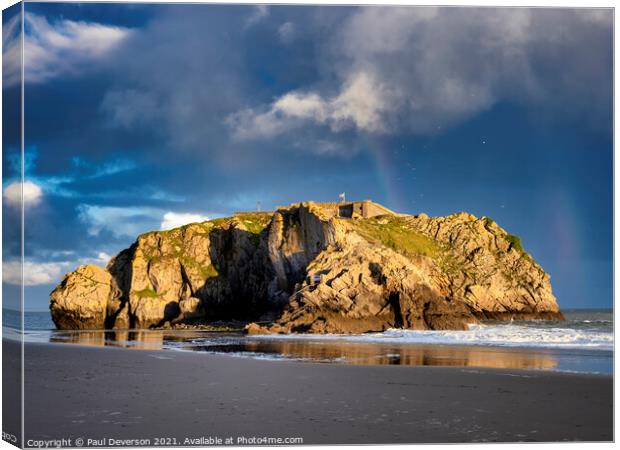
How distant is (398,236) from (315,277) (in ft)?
31.7

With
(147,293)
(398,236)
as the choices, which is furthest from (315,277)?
(147,293)

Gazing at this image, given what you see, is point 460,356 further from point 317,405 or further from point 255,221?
point 255,221

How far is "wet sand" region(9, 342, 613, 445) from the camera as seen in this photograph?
888 centimetres

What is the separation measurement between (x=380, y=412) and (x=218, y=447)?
255 centimetres

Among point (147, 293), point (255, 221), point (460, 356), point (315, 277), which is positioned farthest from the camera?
point (255, 221)

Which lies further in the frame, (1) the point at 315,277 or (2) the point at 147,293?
(2) the point at 147,293

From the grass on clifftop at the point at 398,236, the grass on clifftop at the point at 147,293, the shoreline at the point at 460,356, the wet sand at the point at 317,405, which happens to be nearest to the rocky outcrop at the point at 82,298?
the grass on clifftop at the point at 147,293

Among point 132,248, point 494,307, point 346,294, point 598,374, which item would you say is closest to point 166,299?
point 132,248

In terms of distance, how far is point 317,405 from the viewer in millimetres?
10148

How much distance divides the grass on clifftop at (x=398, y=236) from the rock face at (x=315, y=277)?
124mm

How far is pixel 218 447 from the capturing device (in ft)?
28.4

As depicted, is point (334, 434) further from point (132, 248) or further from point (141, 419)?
point (132, 248)

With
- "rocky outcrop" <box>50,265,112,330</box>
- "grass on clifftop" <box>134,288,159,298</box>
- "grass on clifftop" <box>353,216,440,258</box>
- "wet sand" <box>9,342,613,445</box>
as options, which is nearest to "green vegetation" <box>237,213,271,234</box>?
"grass on clifftop" <box>134,288,159,298</box>

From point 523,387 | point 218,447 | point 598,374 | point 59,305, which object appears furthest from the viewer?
point 59,305
